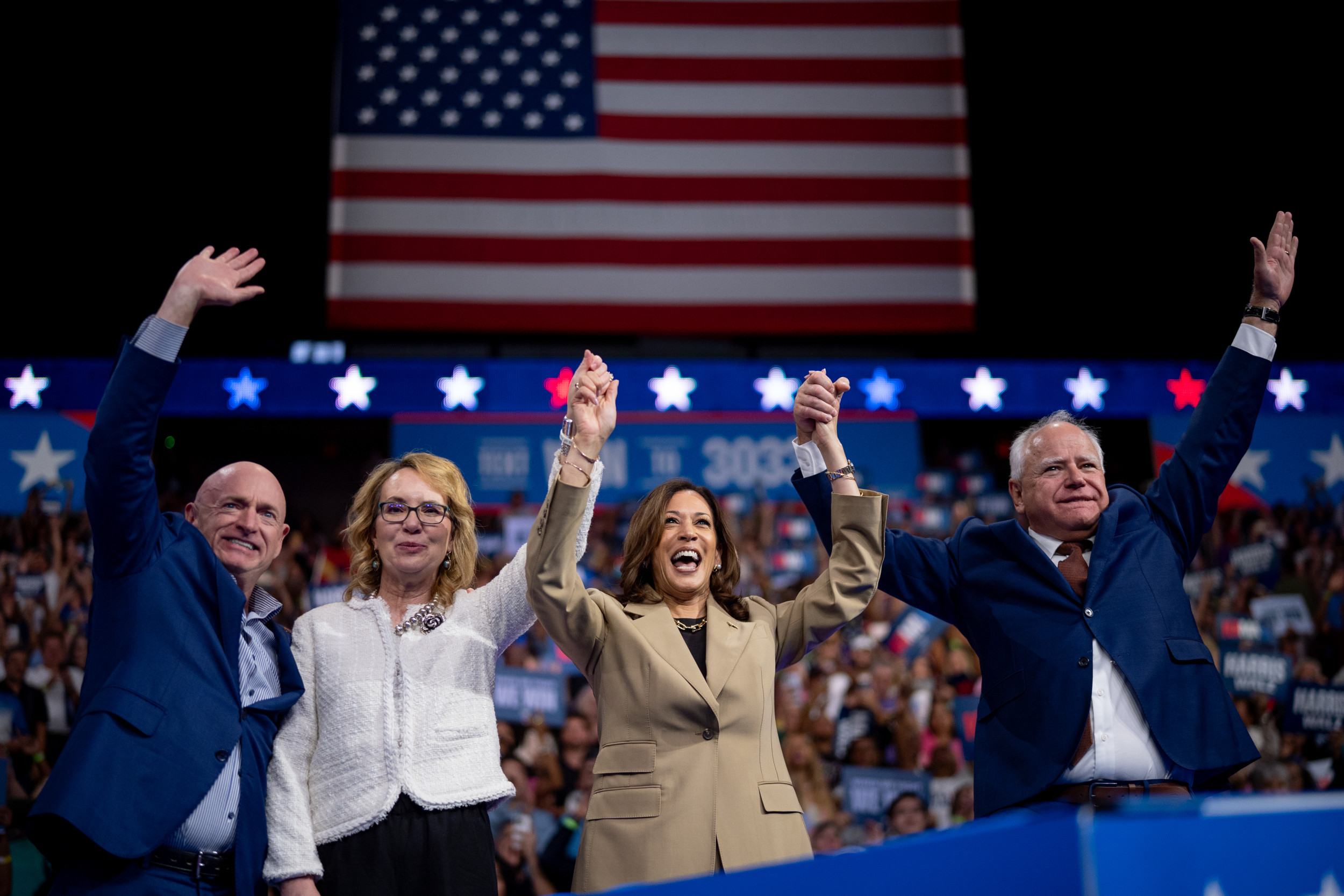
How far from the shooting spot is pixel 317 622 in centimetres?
247

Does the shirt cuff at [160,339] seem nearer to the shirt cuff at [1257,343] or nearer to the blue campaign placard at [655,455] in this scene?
the shirt cuff at [1257,343]

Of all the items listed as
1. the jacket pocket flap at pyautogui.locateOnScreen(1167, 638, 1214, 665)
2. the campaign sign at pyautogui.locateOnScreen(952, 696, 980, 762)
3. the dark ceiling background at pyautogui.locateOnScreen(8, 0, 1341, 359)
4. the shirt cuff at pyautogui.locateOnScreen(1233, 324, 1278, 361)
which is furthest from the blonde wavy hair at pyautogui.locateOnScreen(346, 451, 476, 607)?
the campaign sign at pyautogui.locateOnScreen(952, 696, 980, 762)

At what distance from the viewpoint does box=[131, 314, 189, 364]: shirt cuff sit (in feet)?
7.22

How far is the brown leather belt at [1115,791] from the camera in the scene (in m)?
2.44

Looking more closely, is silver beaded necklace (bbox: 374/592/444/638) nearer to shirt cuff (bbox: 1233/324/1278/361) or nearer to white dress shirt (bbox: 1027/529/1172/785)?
white dress shirt (bbox: 1027/529/1172/785)

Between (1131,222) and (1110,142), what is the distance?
0.62 metres

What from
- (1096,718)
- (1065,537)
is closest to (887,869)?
(1096,718)

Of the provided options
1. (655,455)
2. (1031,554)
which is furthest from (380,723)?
(655,455)

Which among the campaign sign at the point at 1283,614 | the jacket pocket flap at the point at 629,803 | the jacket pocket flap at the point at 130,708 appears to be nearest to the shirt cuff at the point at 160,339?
the jacket pocket flap at the point at 130,708

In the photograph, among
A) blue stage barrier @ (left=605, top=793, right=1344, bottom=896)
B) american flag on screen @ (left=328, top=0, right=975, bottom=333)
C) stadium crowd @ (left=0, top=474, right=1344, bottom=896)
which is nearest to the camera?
blue stage barrier @ (left=605, top=793, right=1344, bottom=896)

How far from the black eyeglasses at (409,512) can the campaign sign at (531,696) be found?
379 cm

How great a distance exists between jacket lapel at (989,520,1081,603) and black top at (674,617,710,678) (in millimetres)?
782

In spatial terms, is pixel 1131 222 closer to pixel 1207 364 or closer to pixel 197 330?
pixel 1207 364

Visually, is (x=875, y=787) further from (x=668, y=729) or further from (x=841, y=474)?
(x=668, y=729)
